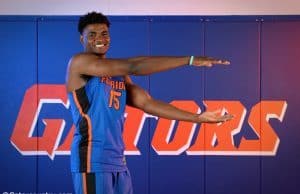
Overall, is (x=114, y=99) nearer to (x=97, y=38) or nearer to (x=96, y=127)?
(x=96, y=127)

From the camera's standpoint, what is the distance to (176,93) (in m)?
4.24

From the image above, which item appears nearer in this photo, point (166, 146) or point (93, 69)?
point (93, 69)

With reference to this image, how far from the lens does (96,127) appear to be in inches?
93.0

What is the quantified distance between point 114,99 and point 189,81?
1907mm

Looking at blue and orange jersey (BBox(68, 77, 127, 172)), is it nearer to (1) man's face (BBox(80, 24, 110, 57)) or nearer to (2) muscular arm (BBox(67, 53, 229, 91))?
(2) muscular arm (BBox(67, 53, 229, 91))

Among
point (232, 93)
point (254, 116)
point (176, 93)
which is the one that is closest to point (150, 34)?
point (176, 93)

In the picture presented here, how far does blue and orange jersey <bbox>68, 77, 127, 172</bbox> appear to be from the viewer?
236cm

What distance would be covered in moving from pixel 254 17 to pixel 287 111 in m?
0.85

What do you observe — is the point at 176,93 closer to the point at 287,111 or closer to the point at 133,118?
the point at 133,118

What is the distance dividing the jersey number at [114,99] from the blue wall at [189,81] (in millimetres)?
1829

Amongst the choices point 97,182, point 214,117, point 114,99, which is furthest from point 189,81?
point 97,182

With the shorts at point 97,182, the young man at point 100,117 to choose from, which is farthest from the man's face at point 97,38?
the shorts at point 97,182

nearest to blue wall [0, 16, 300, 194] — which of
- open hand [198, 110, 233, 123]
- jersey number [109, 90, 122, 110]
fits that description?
open hand [198, 110, 233, 123]

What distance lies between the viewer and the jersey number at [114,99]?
238 centimetres
